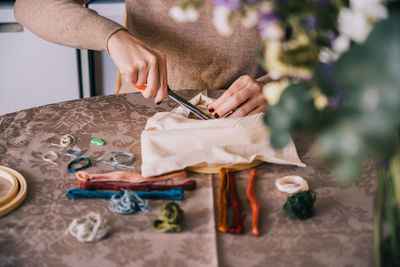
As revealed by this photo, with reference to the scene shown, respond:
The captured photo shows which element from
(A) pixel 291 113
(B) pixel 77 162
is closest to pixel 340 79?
(A) pixel 291 113

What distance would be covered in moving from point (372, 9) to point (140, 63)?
0.66m

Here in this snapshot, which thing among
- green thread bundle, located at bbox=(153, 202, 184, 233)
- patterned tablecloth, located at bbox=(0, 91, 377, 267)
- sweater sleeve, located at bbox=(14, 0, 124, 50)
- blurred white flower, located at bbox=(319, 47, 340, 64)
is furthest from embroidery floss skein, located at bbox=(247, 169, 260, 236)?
sweater sleeve, located at bbox=(14, 0, 124, 50)

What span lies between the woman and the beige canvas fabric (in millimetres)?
138

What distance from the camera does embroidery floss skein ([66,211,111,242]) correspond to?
24.0 inches

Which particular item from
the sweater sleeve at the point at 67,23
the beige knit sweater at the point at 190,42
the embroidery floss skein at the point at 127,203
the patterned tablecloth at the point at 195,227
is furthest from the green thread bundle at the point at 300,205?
the beige knit sweater at the point at 190,42

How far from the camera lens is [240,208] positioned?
691 mm

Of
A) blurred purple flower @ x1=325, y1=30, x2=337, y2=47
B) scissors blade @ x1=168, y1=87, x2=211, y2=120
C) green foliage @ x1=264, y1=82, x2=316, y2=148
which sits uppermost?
blurred purple flower @ x1=325, y1=30, x2=337, y2=47

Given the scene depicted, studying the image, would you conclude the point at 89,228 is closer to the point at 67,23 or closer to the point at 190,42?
the point at 67,23

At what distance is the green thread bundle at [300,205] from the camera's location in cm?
66

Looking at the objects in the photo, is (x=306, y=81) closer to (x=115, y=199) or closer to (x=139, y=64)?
(x=115, y=199)

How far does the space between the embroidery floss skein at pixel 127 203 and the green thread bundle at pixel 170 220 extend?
0.15ft

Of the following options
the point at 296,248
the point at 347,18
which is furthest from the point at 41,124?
the point at 347,18

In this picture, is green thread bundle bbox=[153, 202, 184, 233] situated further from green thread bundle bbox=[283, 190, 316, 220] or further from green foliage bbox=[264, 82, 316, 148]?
green foliage bbox=[264, 82, 316, 148]

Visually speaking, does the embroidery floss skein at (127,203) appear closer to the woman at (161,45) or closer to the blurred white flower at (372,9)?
the woman at (161,45)
